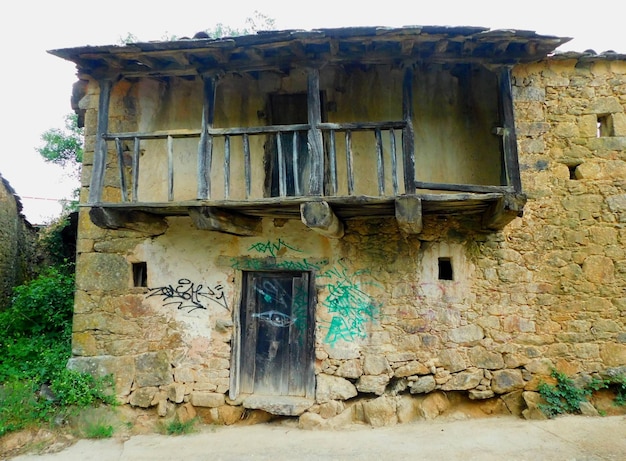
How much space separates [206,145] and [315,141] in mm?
1310

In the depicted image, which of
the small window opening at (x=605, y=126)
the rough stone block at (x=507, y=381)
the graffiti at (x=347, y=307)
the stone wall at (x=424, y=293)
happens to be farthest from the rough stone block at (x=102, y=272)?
the small window opening at (x=605, y=126)

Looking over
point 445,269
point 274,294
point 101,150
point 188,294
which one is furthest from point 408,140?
point 101,150

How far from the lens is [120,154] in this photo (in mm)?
5328

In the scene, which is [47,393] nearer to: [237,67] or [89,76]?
[89,76]

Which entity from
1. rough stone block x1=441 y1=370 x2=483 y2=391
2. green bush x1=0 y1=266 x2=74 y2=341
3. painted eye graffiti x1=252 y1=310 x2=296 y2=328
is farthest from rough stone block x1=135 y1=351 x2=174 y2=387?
rough stone block x1=441 y1=370 x2=483 y2=391

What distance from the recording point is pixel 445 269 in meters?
5.80

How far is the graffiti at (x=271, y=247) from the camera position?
5867 mm

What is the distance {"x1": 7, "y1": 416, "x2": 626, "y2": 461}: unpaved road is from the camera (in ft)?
14.8

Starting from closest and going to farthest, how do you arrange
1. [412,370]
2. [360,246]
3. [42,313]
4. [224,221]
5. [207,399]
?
[224,221], [412,370], [207,399], [360,246], [42,313]

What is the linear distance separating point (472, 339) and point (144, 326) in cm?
425

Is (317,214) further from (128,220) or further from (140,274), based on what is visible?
(140,274)

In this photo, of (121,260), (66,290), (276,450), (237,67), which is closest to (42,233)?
(66,290)

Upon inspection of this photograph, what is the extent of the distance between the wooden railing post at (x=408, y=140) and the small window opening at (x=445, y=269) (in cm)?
141

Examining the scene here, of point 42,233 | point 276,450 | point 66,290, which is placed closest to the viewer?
point 276,450
